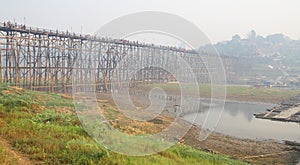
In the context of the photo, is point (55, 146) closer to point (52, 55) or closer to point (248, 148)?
point (248, 148)

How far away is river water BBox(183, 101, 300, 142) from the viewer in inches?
789

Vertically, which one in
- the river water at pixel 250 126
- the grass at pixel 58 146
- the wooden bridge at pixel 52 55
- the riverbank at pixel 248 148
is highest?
the wooden bridge at pixel 52 55

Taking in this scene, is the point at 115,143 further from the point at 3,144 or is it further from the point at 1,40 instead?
→ the point at 1,40

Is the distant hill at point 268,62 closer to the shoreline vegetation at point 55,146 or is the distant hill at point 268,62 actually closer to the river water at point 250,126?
the river water at point 250,126

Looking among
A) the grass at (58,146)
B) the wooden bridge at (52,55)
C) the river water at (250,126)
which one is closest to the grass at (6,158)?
the grass at (58,146)

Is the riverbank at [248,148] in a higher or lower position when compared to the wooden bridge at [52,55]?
lower

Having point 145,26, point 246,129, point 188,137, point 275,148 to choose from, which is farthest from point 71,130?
point 246,129

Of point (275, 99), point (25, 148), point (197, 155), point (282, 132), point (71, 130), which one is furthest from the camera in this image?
point (275, 99)

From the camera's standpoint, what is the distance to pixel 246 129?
22000 mm

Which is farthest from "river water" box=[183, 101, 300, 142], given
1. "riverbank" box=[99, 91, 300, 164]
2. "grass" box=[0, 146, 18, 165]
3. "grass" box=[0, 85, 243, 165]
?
"grass" box=[0, 146, 18, 165]

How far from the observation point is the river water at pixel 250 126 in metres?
20.0

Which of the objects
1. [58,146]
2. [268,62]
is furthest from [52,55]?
[268,62]

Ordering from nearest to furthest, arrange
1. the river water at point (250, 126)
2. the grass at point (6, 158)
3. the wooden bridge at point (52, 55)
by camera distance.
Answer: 1. the grass at point (6, 158)
2. the river water at point (250, 126)
3. the wooden bridge at point (52, 55)

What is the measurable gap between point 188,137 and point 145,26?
35.3ft
